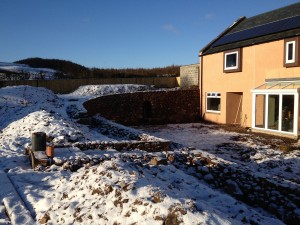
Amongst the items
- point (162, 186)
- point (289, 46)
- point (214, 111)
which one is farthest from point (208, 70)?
point (162, 186)

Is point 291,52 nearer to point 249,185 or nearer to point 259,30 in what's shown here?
point 259,30

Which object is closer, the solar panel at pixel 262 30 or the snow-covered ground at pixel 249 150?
the snow-covered ground at pixel 249 150

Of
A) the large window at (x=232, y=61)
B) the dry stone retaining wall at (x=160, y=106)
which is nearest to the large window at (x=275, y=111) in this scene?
the large window at (x=232, y=61)

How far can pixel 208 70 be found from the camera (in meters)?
21.3

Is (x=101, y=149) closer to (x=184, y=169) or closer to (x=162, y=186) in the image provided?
(x=184, y=169)

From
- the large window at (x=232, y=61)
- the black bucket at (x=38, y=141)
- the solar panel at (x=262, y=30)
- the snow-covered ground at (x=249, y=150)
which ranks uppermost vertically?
the solar panel at (x=262, y=30)

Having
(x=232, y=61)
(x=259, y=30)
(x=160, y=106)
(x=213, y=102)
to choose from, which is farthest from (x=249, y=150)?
(x=160, y=106)

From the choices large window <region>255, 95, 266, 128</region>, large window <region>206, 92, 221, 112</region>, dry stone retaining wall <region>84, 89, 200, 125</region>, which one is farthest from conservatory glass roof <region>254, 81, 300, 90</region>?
dry stone retaining wall <region>84, 89, 200, 125</region>

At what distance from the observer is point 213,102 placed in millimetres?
21172

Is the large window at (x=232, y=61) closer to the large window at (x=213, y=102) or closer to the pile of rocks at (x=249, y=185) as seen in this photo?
the large window at (x=213, y=102)

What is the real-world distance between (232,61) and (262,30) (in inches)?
97.7

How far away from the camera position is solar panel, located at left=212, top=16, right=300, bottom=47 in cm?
1583

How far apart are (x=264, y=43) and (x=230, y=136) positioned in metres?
5.61

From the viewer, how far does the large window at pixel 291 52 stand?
14547 mm
